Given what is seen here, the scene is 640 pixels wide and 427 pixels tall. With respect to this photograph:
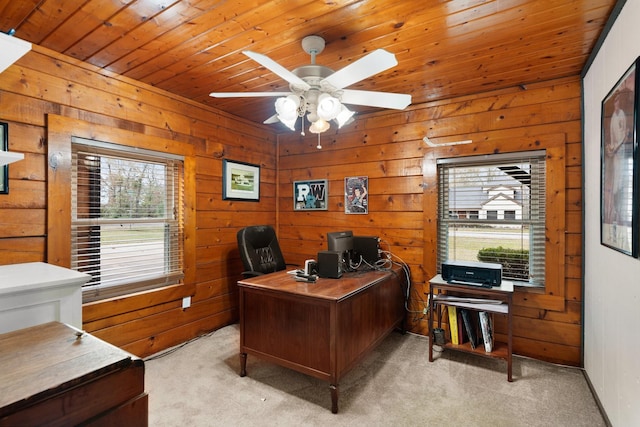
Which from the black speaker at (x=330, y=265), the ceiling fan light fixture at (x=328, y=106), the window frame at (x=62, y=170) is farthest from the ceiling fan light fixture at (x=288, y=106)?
the window frame at (x=62, y=170)

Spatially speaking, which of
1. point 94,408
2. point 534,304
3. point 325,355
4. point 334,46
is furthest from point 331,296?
point 534,304

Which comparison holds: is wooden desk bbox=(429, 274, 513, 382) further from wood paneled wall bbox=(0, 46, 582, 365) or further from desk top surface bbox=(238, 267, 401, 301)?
desk top surface bbox=(238, 267, 401, 301)

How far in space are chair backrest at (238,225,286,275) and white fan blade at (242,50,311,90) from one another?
1.72 meters

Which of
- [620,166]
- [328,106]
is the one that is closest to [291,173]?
[328,106]

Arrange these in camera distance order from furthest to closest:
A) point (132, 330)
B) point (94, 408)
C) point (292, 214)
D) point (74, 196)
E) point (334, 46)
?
point (292, 214) → point (132, 330) → point (74, 196) → point (334, 46) → point (94, 408)

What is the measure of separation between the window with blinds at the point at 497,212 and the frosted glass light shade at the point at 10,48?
2.93 m

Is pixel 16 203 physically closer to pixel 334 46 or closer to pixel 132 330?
pixel 132 330

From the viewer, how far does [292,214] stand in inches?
156

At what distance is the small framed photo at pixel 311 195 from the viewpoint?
372 cm

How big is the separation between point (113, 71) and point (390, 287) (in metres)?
2.84

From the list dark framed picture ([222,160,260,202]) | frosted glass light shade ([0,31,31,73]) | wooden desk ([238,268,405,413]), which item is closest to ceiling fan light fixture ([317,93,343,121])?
wooden desk ([238,268,405,413])

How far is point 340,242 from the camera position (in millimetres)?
2789

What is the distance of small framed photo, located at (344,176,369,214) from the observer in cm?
346

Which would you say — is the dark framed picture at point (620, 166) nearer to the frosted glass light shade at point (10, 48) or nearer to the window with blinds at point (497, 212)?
the window with blinds at point (497, 212)
